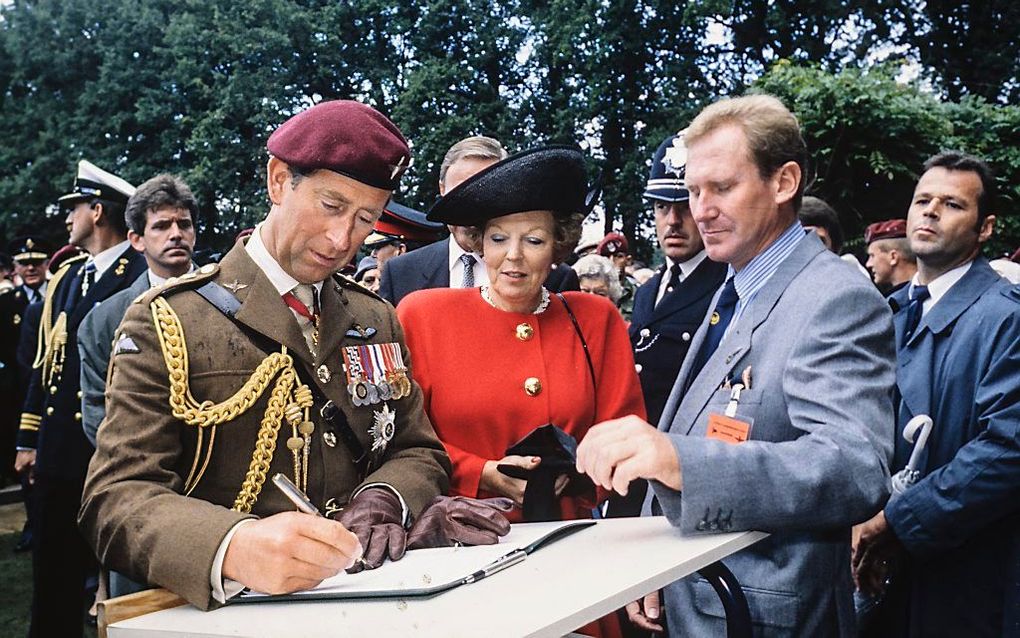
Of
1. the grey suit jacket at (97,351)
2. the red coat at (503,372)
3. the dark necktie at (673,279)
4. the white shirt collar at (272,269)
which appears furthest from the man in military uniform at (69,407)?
the white shirt collar at (272,269)

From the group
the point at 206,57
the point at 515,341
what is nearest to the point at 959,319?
the point at 515,341

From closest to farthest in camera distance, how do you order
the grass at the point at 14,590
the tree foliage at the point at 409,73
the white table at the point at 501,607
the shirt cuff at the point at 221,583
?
the white table at the point at 501,607 < the shirt cuff at the point at 221,583 < the grass at the point at 14,590 < the tree foliage at the point at 409,73

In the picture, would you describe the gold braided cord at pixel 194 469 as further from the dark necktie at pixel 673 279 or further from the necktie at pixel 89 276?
the necktie at pixel 89 276

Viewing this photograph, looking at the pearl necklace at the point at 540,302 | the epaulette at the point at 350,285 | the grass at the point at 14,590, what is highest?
the epaulette at the point at 350,285

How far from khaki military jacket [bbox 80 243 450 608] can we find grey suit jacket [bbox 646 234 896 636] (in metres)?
0.69

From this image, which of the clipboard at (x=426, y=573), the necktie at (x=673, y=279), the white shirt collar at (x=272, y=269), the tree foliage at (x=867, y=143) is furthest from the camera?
the tree foliage at (x=867, y=143)

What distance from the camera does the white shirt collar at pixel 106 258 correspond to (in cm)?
495

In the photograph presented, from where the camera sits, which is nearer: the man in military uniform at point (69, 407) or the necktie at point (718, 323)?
the necktie at point (718, 323)

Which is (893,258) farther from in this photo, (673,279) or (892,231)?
(673,279)

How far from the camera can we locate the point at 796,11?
23062 millimetres

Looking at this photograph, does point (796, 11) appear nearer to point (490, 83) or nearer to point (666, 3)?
point (666, 3)

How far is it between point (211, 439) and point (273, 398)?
0.53ft

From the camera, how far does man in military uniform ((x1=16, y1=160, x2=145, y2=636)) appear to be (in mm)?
4586

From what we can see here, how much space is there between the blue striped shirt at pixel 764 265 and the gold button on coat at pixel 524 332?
0.79 meters
